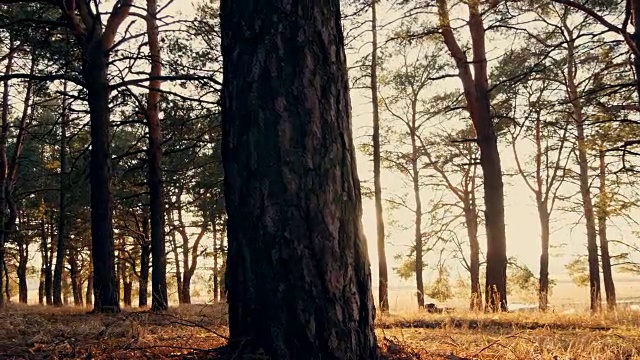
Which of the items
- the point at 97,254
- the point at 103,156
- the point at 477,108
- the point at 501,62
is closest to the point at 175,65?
the point at 103,156

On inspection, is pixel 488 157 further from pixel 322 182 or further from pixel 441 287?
pixel 441 287

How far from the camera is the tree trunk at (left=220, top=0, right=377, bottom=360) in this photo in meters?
2.11

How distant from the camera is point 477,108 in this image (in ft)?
37.6

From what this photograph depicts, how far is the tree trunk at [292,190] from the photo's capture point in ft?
6.92

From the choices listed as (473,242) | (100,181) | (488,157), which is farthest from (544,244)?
(100,181)

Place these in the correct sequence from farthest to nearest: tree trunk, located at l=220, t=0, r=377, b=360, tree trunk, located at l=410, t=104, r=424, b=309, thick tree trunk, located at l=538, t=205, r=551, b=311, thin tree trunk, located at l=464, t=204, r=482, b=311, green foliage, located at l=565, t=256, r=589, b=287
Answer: green foliage, located at l=565, t=256, r=589, b=287, thin tree trunk, located at l=464, t=204, r=482, b=311, tree trunk, located at l=410, t=104, r=424, b=309, thick tree trunk, located at l=538, t=205, r=551, b=311, tree trunk, located at l=220, t=0, r=377, b=360

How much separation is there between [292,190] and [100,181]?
7900 mm

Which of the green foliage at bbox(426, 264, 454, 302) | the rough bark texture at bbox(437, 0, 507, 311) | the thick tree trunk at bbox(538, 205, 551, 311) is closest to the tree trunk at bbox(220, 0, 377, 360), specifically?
the rough bark texture at bbox(437, 0, 507, 311)

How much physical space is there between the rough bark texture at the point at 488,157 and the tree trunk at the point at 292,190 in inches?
350

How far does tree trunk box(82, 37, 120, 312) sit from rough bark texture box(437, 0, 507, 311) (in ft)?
22.2

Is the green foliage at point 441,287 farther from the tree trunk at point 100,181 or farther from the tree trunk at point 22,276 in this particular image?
the tree trunk at point 22,276

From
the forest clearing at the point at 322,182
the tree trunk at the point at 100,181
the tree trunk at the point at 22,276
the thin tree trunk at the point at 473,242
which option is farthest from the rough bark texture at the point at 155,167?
the tree trunk at the point at 22,276

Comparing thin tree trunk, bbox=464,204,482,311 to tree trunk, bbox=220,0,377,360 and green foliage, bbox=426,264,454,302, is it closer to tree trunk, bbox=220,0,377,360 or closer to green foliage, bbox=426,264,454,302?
green foliage, bbox=426,264,454,302

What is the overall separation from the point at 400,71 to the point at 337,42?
1867 centimetres
